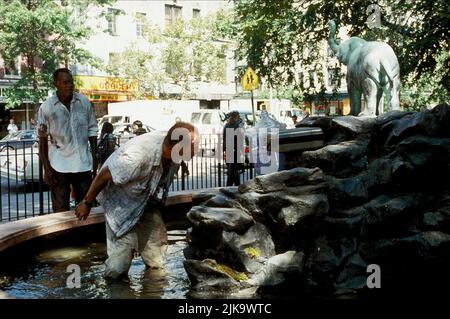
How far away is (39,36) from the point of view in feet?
94.8

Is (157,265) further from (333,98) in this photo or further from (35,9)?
(35,9)

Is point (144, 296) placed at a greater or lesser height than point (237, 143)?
lesser

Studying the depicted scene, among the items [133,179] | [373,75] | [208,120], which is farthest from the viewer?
[208,120]

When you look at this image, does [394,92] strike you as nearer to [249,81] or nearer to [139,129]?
[249,81]

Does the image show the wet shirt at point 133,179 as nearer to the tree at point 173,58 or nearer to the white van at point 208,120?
the white van at point 208,120

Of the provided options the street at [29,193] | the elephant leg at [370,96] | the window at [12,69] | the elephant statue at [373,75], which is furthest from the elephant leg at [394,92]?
the window at [12,69]

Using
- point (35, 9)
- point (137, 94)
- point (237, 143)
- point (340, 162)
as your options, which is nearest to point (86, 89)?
point (137, 94)

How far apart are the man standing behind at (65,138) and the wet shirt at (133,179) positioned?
148 centimetres

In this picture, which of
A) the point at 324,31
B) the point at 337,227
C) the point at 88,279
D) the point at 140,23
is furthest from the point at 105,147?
the point at 140,23

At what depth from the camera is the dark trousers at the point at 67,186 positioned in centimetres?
668

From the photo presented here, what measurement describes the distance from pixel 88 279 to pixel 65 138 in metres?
1.73

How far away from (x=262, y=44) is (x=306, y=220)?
16.1 m

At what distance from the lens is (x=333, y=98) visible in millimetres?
21562
